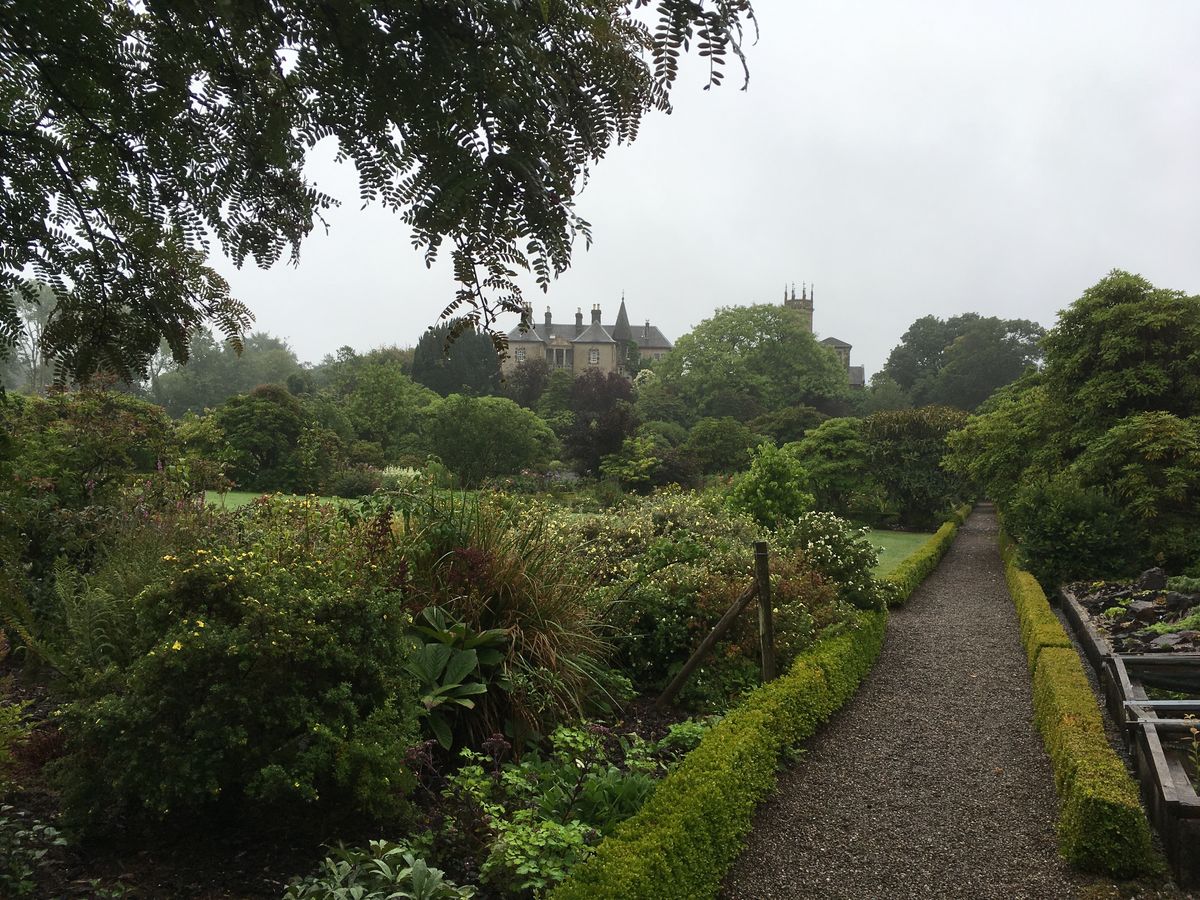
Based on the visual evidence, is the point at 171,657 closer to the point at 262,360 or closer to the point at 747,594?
the point at 747,594

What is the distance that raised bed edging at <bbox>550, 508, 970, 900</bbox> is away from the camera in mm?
2945

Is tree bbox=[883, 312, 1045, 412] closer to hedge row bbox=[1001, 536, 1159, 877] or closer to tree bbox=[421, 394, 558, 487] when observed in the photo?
tree bbox=[421, 394, 558, 487]

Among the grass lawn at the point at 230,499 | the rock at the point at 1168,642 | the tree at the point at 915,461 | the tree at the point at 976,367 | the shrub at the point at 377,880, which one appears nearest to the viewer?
the shrub at the point at 377,880

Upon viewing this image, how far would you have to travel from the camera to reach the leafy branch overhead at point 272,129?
1.33 meters

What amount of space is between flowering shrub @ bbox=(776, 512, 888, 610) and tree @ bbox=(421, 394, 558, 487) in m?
15.6

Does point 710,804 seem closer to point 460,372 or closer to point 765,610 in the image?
point 765,610

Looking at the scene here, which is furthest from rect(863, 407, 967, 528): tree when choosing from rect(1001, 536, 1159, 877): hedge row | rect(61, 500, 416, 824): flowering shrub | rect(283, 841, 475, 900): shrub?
rect(283, 841, 475, 900): shrub

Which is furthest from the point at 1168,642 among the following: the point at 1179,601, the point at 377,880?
the point at 377,880

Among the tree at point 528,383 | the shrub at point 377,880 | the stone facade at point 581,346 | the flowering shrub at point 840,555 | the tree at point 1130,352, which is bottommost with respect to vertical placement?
the shrub at point 377,880

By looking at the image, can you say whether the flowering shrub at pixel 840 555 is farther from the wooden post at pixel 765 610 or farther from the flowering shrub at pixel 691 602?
the wooden post at pixel 765 610

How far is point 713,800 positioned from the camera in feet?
12.3

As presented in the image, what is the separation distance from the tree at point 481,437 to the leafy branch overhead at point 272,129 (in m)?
22.3

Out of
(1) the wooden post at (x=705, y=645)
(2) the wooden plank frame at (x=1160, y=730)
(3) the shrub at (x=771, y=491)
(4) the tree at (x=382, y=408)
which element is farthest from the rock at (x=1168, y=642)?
(4) the tree at (x=382, y=408)

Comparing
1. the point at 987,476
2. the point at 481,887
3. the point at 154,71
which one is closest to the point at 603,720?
the point at 481,887
